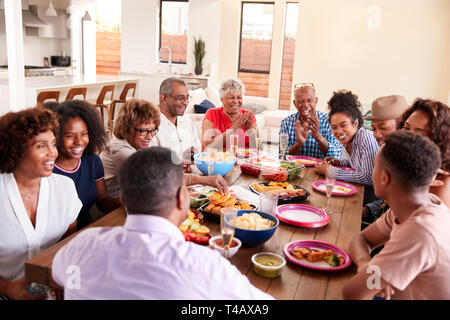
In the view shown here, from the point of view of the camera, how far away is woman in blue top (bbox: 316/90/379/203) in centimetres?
255

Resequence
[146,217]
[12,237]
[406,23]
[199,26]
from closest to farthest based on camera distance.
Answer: [146,217]
[12,237]
[406,23]
[199,26]

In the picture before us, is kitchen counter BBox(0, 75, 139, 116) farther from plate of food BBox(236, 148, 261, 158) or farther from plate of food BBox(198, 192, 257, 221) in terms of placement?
plate of food BBox(198, 192, 257, 221)

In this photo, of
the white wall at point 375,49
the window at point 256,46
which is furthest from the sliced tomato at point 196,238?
the window at point 256,46

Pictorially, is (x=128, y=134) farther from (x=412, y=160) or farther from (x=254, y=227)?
(x=412, y=160)

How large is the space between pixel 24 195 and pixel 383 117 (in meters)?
2.14

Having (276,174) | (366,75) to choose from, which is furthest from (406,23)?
(276,174)

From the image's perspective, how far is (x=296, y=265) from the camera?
4.74 feet

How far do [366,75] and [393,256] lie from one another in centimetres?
667

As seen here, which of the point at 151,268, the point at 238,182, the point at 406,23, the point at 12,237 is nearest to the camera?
the point at 151,268

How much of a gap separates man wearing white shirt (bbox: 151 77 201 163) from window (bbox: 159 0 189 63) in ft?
20.4

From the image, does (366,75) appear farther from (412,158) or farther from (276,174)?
(412,158)

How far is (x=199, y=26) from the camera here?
8.59 meters

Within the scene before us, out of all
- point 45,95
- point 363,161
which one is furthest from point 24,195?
point 45,95

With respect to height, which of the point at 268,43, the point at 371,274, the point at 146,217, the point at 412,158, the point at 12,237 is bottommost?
the point at 12,237
